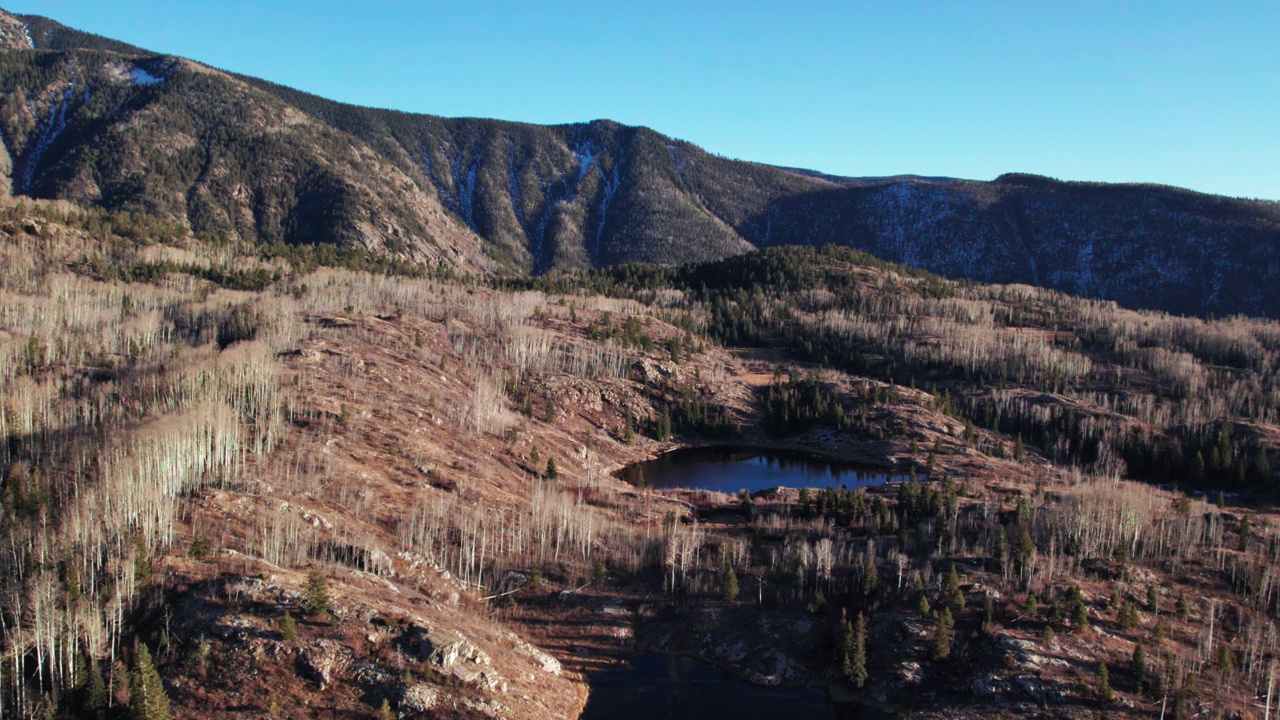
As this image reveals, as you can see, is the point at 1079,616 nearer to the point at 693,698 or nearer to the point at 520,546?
the point at 693,698

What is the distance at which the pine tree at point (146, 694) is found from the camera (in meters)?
36.2

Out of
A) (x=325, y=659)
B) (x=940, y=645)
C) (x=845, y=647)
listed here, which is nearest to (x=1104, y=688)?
(x=940, y=645)

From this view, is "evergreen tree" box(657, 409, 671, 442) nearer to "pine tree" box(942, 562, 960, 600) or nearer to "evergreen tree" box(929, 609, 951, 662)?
"pine tree" box(942, 562, 960, 600)

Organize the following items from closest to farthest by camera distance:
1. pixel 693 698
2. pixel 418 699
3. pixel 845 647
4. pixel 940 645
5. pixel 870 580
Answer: pixel 418 699
pixel 693 698
pixel 940 645
pixel 845 647
pixel 870 580

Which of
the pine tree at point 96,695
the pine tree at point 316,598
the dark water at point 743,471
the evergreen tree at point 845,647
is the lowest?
the dark water at point 743,471

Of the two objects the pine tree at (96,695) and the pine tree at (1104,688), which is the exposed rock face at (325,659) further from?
the pine tree at (1104,688)

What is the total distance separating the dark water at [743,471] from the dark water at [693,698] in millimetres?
53517

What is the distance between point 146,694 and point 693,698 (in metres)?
29.7

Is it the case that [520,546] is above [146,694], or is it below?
below

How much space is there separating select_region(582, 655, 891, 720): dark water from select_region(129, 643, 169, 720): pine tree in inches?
865

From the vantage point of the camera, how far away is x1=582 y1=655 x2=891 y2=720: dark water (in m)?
49.3

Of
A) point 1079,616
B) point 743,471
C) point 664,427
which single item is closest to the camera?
point 1079,616

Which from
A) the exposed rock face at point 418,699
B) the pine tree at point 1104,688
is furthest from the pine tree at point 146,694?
the pine tree at point 1104,688

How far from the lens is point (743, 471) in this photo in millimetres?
122750
